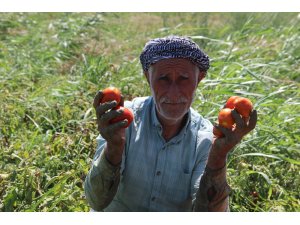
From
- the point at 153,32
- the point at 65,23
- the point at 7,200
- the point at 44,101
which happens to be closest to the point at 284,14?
the point at 153,32

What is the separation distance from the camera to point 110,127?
2000 mm

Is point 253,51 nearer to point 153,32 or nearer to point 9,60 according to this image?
A: point 153,32

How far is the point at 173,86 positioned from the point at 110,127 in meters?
0.37

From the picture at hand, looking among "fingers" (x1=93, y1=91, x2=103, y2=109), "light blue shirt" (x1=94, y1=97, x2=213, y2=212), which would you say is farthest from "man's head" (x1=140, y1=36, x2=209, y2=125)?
"fingers" (x1=93, y1=91, x2=103, y2=109)

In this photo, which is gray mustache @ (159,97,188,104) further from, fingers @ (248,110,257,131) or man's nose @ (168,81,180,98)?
fingers @ (248,110,257,131)

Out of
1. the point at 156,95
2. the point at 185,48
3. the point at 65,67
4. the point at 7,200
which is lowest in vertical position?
the point at 7,200

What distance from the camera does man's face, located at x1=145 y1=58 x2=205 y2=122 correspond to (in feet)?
7.30

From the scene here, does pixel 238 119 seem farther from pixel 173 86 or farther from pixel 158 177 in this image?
pixel 158 177

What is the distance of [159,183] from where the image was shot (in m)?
2.40

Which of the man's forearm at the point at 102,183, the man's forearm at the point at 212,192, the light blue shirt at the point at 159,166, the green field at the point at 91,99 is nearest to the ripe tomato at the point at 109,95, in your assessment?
the man's forearm at the point at 102,183

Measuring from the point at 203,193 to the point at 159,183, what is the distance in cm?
24

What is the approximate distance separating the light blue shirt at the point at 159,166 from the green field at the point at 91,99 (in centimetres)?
64

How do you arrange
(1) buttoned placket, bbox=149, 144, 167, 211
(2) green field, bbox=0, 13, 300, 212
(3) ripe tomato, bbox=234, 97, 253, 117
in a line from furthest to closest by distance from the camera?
(2) green field, bbox=0, 13, 300, 212
(1) buttoned placket, bbox=149, 144, 167, 211
(3) ripe tomato, bbox=234, 97, 253, 117

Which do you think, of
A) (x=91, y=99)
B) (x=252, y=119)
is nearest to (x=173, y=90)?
(x=252, y=119)
